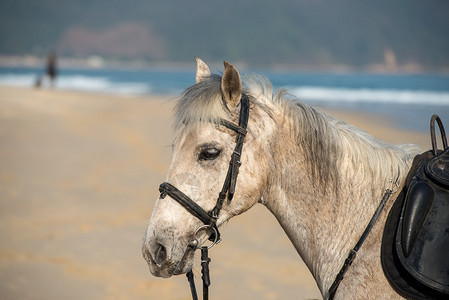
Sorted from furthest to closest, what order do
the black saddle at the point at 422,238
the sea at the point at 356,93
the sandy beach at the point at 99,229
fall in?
the sea at the point at 356,93 → the sandy beach at the point at 99,229 → the black saddle at the point at 422,238

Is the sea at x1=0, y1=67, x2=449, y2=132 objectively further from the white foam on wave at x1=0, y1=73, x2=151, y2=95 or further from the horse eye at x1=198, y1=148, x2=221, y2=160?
the horse eye at x1=198, y1=148, x2=221, y2=160

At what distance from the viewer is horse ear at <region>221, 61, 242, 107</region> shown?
2.04 m

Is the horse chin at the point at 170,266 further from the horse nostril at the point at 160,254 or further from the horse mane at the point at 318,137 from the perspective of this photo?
the horse mane at the point at 318,137

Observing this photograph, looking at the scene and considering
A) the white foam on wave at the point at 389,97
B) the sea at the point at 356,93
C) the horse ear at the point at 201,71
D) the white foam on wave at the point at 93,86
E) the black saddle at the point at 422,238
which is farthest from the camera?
the white foam on wave at the point at 93,86

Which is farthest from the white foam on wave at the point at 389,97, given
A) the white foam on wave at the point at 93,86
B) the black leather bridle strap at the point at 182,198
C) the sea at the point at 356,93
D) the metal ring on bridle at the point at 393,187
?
the black leather bridle strap at the point at 182,198

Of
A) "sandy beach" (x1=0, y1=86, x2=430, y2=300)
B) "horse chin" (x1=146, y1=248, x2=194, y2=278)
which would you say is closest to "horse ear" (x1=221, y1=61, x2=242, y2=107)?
"sandy beach" (x1=0, y1=86, x2=430, y2=300)

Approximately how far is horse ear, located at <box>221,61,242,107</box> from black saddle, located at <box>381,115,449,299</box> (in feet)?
2.98

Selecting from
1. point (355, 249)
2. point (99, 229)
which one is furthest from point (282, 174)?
point (99, 229)

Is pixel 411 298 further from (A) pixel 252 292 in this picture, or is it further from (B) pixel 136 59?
(B) pixel 136 59

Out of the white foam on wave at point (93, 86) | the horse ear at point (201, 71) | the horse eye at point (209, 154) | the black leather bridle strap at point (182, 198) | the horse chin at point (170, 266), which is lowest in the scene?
the white foam on wave at point (93, 86)

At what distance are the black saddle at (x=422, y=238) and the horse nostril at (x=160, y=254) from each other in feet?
3.27

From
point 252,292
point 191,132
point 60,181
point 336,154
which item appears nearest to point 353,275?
point 336,154

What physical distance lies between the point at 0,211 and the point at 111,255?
2648 millimetres

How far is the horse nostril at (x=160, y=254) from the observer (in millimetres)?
2047
